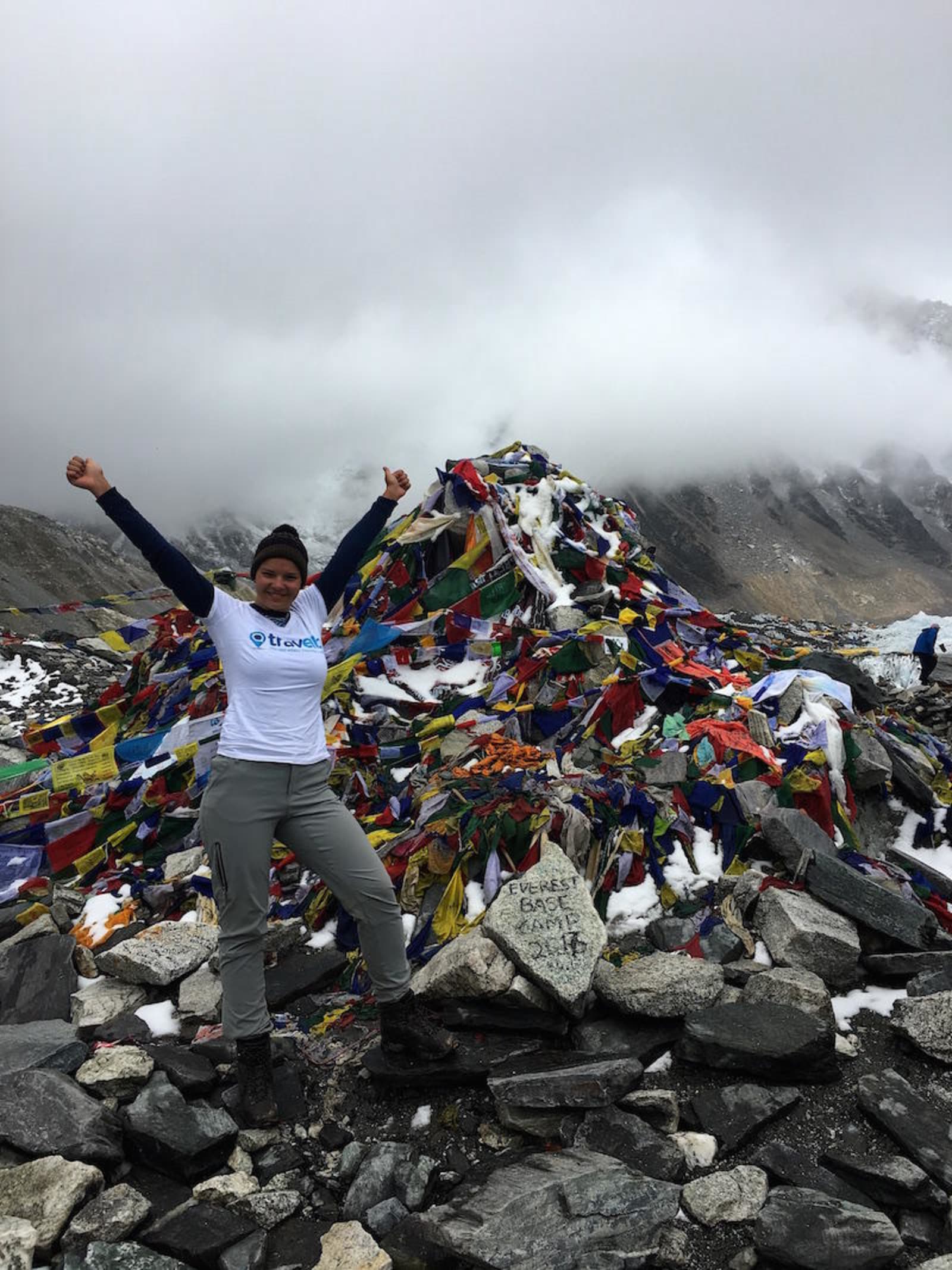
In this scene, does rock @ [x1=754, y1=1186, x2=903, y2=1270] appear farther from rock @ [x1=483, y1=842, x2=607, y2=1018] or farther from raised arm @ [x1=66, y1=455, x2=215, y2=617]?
raised arm @ [x1=66, y1=455, x2=215, y2=617]

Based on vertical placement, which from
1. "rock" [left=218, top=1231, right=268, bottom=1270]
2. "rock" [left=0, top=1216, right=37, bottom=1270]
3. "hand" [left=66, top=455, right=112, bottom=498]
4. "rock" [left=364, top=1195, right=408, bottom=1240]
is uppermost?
"hand" [left=66, top=455, right=112, bottom=498]

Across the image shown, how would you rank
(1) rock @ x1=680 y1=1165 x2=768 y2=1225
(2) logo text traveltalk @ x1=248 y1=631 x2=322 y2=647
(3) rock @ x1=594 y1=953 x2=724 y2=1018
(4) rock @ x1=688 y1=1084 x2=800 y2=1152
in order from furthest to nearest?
(3) rock @ x1=594 y1=953 x2=724 y2=1018
(2) logo text traveltalk @ x1=248 y1=631 x2=322 y2=647
(4) rock @ x1=688 y1=1084 x2=800 y2=1152
(1) rock @ x1=680 y1=1165 x2=768 y2=1225

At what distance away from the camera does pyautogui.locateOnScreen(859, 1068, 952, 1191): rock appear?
3.25 metres

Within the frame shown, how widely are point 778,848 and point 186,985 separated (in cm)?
448

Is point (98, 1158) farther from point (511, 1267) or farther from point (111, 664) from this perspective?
point (111, 664)

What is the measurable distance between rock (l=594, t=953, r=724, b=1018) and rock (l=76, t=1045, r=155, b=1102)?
248 centimetres

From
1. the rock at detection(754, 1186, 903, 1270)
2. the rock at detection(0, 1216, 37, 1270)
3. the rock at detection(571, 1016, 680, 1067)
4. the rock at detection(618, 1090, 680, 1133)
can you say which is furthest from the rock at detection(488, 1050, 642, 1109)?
the rock at detection(0, 1216, 37, 1270)

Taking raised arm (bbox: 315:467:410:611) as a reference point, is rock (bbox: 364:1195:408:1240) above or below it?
below

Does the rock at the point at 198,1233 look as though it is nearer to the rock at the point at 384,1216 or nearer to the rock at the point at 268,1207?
the rock at the point at 268,1207

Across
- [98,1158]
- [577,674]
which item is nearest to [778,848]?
[577,674]

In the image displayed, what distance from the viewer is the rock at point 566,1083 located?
142 inches

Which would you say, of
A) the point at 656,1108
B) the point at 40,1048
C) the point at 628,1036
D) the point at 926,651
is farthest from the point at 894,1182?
the point at 926,651

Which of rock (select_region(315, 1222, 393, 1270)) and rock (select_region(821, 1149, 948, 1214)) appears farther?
rock (select_region(821, 1149, 948, 1214))

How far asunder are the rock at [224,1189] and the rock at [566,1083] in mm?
1152
